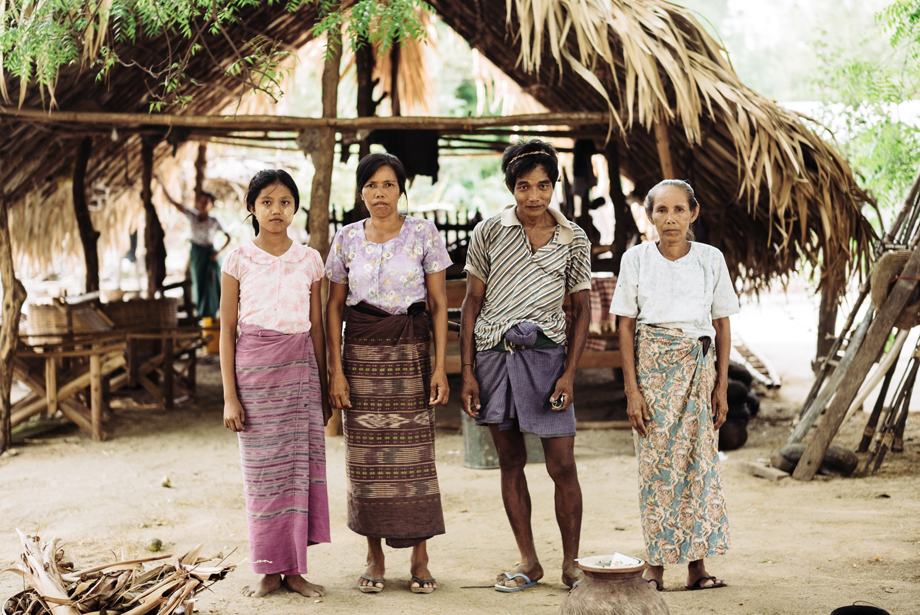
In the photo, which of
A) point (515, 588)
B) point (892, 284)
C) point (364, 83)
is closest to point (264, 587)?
point (515, 588)

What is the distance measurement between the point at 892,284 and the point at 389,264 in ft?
10.9

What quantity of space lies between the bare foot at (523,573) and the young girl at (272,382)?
0.69 m

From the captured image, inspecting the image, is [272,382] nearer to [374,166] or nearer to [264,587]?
[264,587]

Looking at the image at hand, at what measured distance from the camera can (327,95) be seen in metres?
6.26

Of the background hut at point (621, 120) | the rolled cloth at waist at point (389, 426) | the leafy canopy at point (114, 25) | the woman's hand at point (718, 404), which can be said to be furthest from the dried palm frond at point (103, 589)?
the background hut at point (621, 120)

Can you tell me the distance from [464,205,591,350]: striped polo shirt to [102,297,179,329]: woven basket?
5530 millimetres

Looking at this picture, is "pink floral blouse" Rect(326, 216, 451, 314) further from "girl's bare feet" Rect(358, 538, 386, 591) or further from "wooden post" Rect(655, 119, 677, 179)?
"wooden post" Rect(655, 119, 677, 179)

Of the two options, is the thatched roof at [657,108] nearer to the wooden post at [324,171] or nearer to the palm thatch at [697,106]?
the palm thatch at [697,106]

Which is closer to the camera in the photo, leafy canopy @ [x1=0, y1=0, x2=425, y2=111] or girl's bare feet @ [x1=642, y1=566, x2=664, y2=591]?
girl's bare feet @ [x1=642, y1=566, x2=664, y2=591]

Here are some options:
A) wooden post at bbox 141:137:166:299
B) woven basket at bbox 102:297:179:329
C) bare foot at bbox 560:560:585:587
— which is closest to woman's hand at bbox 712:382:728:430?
bare foot at bbox 560:560:585:587

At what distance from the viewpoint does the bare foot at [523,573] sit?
119 inches

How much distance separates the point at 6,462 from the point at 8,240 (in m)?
1.69

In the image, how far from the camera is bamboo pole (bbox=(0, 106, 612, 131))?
6.00 metres

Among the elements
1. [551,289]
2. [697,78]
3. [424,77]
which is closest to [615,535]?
→ [551,289]
